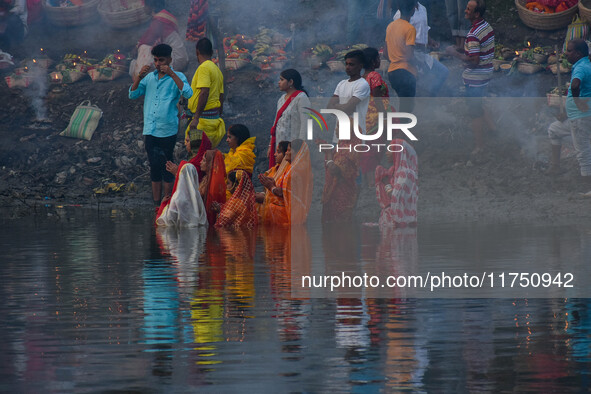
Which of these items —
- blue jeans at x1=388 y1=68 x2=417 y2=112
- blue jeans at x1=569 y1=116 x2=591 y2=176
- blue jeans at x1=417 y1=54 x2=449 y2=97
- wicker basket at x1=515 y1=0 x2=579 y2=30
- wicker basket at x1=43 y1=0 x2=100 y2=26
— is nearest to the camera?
blue jeans at x1=569 y1=116 x2=591 y2=176

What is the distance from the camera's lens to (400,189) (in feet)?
42.6

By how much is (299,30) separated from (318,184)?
529 centimetres

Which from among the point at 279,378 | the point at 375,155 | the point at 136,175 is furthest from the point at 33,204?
the point at 279,378

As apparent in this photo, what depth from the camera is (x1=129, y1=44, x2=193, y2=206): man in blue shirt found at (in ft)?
46.2

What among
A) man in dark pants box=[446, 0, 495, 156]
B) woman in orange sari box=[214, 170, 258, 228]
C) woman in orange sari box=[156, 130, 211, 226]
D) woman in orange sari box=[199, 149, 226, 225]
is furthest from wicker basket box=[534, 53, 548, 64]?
woman in orange sari box=[156, 130, 211, 226]

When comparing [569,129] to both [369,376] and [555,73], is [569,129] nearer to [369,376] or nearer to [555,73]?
[555,73]

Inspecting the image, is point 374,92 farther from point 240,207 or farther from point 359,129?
point 240,207

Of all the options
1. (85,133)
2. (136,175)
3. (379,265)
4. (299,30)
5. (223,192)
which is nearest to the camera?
(379,265)

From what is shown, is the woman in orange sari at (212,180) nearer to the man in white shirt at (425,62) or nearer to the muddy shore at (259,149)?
the muddy shore at (259,149)

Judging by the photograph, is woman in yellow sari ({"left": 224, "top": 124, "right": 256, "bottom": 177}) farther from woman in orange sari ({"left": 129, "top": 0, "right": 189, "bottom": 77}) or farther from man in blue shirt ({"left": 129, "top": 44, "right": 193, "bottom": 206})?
woman in orange sari ({"left": 129, "top": 0, "right": 189, "bottom": 77})

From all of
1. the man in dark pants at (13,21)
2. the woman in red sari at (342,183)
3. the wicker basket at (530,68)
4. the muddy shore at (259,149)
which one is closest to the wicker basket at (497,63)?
the muddy shore at (259,149)

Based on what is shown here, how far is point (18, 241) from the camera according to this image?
12195 mm

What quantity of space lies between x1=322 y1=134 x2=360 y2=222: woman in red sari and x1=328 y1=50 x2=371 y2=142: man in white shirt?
28 centimetres

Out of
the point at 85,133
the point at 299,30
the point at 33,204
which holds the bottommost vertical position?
the point at 33,204
